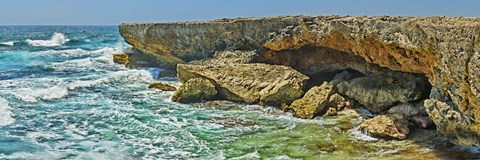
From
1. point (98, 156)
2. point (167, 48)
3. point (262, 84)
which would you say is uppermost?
point (167, 48)

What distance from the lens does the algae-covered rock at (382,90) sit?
12773mm

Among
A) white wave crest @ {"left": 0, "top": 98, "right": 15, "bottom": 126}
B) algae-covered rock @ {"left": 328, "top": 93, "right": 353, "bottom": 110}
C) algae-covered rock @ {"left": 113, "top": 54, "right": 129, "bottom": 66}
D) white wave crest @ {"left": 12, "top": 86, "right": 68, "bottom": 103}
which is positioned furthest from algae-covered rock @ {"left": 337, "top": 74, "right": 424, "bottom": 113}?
algae-covered rock @ {"left": 113, "top": 54, "right": 129, "bottom": 66}

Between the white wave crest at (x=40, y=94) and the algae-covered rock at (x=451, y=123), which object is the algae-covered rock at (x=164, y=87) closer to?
the white wave crest at (x=40, y=94)

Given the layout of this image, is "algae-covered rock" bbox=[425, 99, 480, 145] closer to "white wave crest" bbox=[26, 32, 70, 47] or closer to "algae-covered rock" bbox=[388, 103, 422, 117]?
"algae-covered rock" bbox=[388, 103, 422, 117]

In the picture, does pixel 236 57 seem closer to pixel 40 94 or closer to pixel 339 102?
pixel 339 102

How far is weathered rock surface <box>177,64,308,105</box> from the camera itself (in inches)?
588

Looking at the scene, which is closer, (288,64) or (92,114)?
(92,114)

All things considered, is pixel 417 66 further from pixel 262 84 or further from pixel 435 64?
pixel 262 84

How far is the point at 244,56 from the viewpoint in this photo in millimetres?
17938

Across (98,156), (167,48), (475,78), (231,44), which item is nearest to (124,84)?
(167,48)

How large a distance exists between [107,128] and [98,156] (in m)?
2.65

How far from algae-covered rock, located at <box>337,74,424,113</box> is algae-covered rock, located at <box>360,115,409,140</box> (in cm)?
172

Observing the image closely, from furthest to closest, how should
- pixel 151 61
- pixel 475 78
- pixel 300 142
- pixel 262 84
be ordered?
pixel 151 61
pixel 262 84
pixel 300 142
pixel 475 78

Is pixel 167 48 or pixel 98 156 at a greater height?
pixel 167 48
